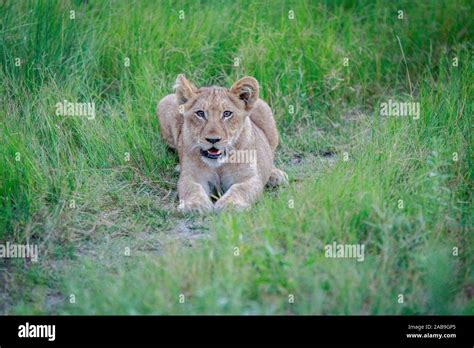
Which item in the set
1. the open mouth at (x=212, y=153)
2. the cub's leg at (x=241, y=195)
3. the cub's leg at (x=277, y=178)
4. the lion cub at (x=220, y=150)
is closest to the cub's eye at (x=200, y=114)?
the lion cub at (x=220, y=150)

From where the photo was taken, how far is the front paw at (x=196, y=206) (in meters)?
7.39

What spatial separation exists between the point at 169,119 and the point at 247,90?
112cm

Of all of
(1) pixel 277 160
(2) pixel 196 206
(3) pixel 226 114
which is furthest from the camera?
(1) pixel 277 160

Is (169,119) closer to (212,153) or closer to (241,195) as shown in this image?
(212,153)

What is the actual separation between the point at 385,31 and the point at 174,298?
5.89 meters

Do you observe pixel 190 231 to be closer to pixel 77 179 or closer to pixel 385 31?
pixel 77 179

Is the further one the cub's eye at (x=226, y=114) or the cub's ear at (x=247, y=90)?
the cub's ear at (x=247, y=90)

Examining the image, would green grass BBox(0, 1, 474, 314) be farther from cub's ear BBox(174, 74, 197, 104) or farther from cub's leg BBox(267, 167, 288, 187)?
cub's ear BBox(174, 74, 197, 104)

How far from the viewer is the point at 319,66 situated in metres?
9.80

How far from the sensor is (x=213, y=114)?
7.68m

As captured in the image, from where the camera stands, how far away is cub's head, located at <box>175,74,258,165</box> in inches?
299

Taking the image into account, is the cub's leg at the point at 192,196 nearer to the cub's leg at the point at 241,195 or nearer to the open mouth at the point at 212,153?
the cub's leg at the point at 241,195

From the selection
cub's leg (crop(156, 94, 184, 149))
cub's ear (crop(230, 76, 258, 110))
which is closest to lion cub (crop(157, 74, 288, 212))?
cub's ear (crop(230, 76, 258, 110))

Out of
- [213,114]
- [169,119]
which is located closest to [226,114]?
[213,114]
